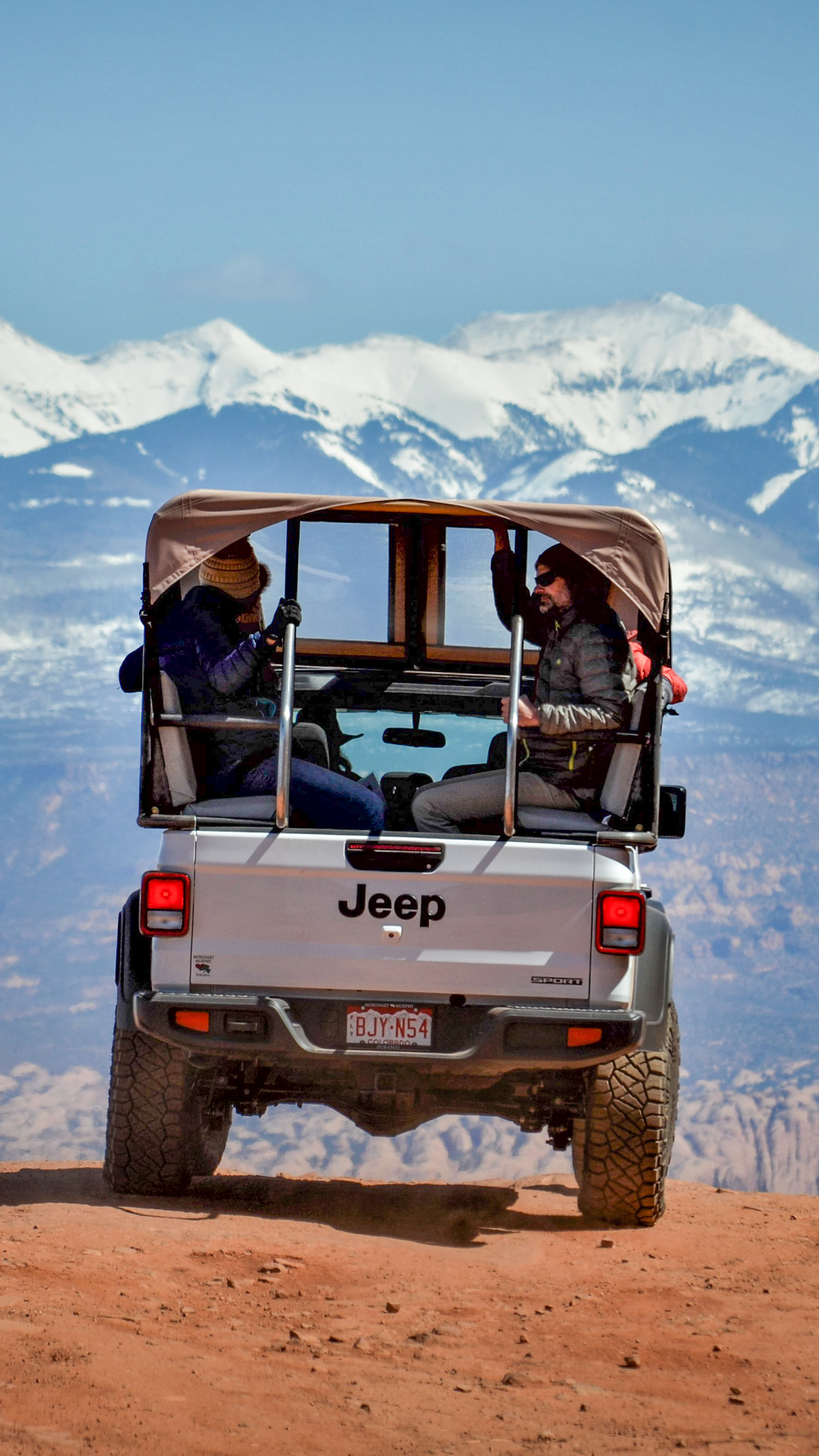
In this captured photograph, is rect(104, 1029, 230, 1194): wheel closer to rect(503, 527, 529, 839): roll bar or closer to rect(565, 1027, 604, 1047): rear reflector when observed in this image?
rect(565, 1027, 604, 1047): rear reflector

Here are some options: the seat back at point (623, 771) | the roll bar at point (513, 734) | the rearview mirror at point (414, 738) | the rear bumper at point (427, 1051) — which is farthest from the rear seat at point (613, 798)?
the rearview mirror at point (414, 738)

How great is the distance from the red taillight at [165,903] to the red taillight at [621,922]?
1.71m

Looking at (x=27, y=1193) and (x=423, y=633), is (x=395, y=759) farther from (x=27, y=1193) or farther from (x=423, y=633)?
(x=27, y=1193)

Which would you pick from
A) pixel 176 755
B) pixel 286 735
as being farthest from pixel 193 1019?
pixel 286 735

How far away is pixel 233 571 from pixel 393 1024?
2143mm

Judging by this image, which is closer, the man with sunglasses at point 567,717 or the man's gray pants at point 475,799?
the man with sunglasses at point 567,717

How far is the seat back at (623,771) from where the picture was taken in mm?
7746

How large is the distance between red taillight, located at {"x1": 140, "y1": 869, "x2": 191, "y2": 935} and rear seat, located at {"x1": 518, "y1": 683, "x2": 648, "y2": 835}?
1438 mm

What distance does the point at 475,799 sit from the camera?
7.85m

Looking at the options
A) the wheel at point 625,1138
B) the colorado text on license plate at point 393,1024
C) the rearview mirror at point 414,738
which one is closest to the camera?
the colorado text on license plate at point 393,1024

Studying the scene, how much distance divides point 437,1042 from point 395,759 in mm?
2080

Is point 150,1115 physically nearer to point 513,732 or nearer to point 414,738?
point 414,738

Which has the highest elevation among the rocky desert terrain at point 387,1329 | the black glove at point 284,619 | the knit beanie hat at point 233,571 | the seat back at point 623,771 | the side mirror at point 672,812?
the knit beanie hat at point 233,571

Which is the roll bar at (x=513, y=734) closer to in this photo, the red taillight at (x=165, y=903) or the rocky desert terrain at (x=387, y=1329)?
the red taillight at (x=165, y=903)
